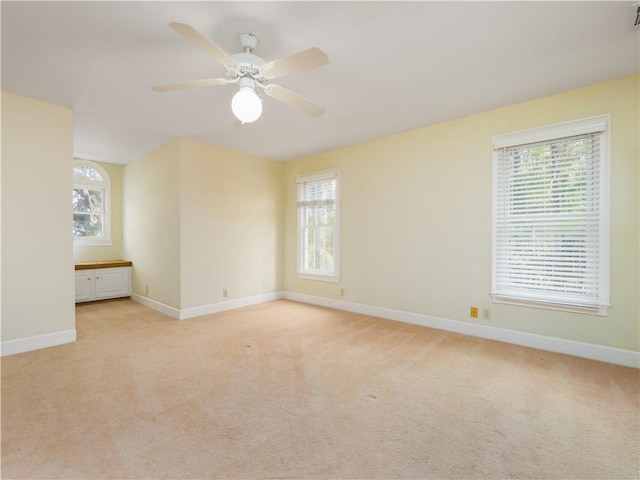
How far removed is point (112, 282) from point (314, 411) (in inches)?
195

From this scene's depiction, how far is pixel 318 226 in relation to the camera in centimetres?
533

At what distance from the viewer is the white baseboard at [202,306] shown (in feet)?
14.1

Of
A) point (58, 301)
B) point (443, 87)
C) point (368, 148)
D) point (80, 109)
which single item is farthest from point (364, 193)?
point (58, 301)

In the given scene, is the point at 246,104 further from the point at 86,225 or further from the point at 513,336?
the point at 86,225

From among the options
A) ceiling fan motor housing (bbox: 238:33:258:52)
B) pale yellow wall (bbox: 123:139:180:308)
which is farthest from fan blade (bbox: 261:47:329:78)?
pale yellow wall (bbox: 123:139:180:308)

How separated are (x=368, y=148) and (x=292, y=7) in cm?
285

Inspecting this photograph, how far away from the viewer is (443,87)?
287 cm

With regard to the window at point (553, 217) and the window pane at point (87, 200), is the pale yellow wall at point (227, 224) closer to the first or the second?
the window pane at point (87, 200)

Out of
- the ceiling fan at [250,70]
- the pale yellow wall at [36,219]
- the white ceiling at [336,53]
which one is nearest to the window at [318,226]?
the white ceiling at [336,53]

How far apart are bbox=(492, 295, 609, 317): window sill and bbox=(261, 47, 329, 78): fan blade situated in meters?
3.11

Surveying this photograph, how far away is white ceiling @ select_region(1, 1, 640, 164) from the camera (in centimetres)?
190

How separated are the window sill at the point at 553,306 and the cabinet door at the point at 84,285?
621 centimetres

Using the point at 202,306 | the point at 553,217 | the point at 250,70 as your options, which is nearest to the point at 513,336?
the point at 553,217

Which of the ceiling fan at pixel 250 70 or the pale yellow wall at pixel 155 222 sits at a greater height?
the ceiling fan at pixel 250 70
